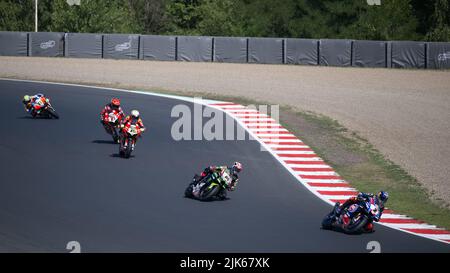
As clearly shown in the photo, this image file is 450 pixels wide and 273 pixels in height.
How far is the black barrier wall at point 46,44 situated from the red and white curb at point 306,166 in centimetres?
2546

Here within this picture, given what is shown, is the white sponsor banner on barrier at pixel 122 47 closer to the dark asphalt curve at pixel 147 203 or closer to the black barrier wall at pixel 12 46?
the black barrier wall at pixel 12 46

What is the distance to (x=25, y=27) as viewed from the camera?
278 feet

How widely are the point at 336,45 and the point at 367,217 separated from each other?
4262 cm

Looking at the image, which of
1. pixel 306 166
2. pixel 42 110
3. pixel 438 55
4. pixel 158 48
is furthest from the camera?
pixel 158 48

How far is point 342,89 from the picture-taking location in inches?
1812

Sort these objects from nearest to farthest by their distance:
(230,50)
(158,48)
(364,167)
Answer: (364,167)
(230,50)
(158,48)

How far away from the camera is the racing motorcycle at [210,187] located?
18828 millimetres

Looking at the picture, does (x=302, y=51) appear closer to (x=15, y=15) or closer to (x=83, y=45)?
(x=83, y=45)

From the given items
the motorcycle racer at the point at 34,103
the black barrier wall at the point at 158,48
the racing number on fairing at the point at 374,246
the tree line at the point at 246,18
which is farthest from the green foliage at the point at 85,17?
the racing number on fairing at the point at 374,246

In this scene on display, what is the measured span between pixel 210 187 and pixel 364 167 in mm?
7179

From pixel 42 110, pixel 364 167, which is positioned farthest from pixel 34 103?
pixel 364 167

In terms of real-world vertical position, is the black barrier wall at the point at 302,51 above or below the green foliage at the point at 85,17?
below

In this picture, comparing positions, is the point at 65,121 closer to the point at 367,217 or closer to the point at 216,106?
the point at 216,106
